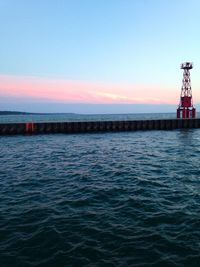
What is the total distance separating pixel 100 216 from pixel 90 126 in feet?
155

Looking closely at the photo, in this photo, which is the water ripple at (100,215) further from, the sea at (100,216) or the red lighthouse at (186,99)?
the red lighthouse at (186,99)

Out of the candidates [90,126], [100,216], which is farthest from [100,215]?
[90,126]

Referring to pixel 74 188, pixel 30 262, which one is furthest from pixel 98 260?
pixel 74 188

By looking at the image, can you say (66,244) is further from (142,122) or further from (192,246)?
(142,122)

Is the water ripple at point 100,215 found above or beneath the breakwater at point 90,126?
beneath

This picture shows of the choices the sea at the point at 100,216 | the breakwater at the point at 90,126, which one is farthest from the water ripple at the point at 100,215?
the breakwater at the point at 90,126

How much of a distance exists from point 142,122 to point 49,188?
4769 cm

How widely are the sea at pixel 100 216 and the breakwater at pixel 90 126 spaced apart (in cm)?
3503

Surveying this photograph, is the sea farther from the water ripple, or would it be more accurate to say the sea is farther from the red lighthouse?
the red lighthouse

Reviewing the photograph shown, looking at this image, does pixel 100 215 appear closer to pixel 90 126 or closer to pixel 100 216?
pixel 100 216

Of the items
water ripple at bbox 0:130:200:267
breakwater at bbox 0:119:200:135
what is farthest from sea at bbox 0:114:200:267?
breakwater at bbox 0:119:200:135

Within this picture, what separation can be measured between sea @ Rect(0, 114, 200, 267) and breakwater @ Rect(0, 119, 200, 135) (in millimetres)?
35032

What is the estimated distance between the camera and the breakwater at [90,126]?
54.8 m

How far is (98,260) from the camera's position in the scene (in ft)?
26.2
